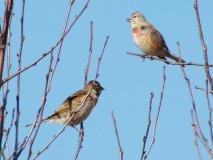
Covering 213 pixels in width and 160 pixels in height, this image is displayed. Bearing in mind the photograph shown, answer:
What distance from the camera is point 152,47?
1091 cm

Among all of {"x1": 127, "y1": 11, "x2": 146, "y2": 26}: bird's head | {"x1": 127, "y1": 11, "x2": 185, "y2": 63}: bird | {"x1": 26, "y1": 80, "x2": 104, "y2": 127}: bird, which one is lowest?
→ {"x1": 26, "y1": 80, "x2": 104, "y2": 127}: bird

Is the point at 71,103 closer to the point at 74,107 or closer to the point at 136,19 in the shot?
the point at 74,107

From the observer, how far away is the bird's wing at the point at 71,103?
28.8ft

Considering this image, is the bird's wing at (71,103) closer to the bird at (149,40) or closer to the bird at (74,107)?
the bird at (74,107)

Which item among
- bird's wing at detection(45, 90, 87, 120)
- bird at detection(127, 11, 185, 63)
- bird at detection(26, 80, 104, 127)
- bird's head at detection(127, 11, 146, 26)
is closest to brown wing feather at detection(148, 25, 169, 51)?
bird at detection(127, 11, 185, 63)

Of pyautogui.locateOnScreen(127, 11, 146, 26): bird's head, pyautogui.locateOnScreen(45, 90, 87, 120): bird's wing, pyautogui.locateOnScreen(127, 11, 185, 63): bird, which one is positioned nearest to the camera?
pyautogui.locateOnScreen(45, 90, 87, 120): bird's wing

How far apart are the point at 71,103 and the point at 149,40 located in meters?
2.82

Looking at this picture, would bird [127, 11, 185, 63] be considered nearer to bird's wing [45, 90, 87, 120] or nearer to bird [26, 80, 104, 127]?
bird [26, 80, 104, 127]

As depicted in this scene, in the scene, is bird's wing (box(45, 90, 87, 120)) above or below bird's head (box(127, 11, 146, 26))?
below

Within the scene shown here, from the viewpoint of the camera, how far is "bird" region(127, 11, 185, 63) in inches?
428

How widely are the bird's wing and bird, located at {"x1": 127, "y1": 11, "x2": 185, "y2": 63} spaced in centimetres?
230

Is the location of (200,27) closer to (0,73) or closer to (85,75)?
(0,73)

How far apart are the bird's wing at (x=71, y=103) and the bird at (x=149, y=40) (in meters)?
2.30

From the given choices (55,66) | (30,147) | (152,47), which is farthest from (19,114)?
(152,47)
